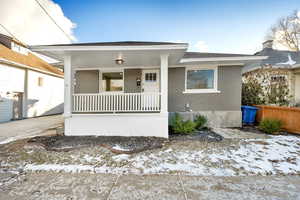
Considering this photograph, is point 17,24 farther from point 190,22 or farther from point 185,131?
point 185,131

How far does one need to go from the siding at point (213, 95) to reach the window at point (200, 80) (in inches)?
8.2

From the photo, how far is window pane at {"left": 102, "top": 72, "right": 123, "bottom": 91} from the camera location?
7102 mm

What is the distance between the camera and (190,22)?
376 inches

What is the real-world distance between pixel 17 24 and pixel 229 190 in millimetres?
13375

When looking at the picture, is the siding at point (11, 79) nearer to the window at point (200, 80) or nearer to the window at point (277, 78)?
the window at point (200, 80)

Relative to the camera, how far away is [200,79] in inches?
257

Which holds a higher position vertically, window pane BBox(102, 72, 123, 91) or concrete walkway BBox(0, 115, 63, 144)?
window pane BBox(102, 72, 123, 91)

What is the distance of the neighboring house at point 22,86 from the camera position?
862 centimetres

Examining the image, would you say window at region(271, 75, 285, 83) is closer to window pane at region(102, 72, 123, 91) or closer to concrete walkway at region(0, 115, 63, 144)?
window pane at region(102, 72, 123, 91)

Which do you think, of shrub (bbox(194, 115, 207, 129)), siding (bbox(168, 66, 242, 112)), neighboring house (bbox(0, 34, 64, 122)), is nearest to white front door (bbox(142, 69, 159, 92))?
siding (bbox(168, 66, 242, 112))

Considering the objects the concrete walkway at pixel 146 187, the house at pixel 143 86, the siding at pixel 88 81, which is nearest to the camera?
the concrete walkway at pixel 146 187

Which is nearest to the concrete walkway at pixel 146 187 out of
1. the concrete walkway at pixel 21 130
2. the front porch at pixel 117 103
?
the front porch at pixel 117 103

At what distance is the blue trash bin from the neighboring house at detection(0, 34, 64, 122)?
44.6ft

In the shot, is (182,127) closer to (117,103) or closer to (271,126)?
(117,103)
